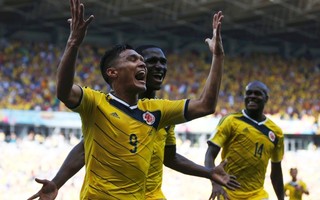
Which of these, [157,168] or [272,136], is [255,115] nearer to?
[272,136]

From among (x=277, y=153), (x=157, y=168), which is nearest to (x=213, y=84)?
(x=157, y=168)

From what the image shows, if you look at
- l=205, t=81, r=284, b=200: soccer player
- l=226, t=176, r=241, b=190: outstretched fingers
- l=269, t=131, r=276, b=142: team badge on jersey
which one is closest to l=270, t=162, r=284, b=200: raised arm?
l=205, t=81, r=284, b=200: soccer player

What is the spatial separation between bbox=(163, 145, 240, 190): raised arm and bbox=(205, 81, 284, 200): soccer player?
1.34 m

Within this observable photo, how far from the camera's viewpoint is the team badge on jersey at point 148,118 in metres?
4.24

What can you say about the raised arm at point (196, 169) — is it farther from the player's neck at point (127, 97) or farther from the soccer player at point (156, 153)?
the player's neck at point (127, 97)

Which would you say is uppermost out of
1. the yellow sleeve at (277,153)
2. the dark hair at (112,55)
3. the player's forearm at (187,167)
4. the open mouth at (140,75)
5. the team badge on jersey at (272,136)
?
the dark hair at (112,55)

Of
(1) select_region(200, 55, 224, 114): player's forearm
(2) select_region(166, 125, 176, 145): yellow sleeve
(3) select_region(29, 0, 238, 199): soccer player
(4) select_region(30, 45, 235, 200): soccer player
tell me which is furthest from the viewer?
(2) select_region(166, 125, 176, 145): yellow sleeve

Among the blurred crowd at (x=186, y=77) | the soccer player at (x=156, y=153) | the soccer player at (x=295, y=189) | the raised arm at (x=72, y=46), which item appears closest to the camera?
the raised arm at (x=72, y=46)

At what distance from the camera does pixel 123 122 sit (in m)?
4.14

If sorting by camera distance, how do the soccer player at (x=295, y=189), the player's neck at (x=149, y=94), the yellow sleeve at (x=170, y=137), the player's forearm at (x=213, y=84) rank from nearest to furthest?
the player's forearm at (x=213, y=84), the player's neck at (x=149, y=94), the yellow sleeve at (x=170, y=137), the soccer player at (x=295, y=189)

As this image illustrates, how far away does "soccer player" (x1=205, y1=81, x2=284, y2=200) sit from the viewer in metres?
7.07

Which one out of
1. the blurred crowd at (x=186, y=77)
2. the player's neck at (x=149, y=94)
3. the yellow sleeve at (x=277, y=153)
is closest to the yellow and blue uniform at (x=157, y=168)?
the player's neck at (x=149, y=94)

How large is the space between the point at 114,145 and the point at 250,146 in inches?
132

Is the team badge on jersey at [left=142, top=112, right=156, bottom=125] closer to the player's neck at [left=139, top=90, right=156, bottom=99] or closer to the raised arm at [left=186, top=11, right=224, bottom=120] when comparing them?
the raised arm at [left=186, top=11, right=224, bottom=120]
